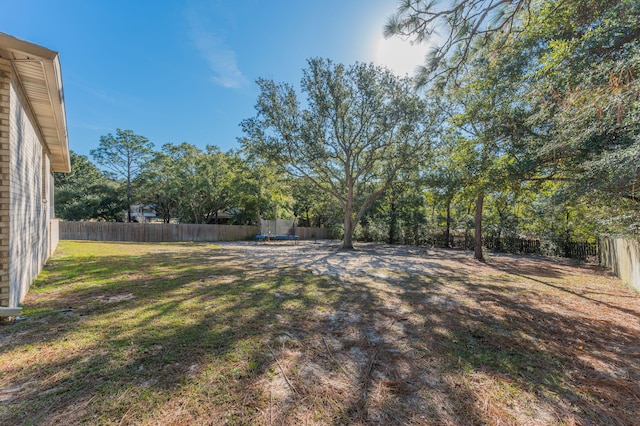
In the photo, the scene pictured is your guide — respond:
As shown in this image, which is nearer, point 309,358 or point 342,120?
point 309,358

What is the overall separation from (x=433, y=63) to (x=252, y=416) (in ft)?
15.5

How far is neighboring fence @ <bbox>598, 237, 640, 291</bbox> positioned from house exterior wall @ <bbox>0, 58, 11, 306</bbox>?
10.1 meters

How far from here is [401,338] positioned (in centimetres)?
270

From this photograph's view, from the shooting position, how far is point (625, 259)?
6.12 meters

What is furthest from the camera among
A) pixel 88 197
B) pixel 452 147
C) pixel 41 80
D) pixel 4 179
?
pixel 88 197

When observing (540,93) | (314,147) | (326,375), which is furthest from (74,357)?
(314,147)

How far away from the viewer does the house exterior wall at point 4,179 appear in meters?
2.71

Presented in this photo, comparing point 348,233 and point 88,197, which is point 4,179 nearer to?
point 348,233

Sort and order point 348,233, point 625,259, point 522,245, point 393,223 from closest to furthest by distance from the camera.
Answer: point 625,259 → point 522,245 → point 348,233 → point 393,223

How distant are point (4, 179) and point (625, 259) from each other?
448 inches

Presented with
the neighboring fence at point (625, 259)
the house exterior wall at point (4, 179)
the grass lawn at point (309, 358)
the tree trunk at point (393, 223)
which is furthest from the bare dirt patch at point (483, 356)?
the tree trunk at point (393, 223)

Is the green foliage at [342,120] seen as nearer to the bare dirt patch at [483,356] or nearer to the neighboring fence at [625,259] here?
the neighboring fence at [625,259]

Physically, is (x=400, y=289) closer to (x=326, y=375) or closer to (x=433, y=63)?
(x=326, y=375)

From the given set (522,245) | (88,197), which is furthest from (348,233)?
(88,197)
